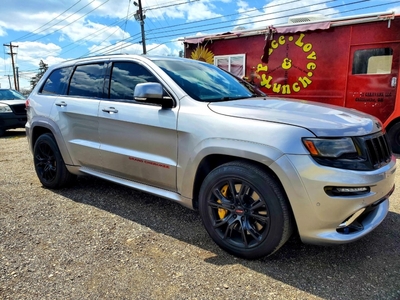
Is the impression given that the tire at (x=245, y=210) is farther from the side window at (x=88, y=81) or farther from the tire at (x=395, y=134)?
the tire at (x=395, y=134)

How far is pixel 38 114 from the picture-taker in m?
4.49

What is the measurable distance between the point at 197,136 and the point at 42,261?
1.68 meters

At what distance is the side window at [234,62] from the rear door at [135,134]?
18.5ft

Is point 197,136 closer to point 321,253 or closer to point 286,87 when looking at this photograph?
point 321,253

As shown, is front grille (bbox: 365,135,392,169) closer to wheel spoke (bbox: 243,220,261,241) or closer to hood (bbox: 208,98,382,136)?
hood (bbox: 208,98,382,136)

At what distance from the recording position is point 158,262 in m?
2.73

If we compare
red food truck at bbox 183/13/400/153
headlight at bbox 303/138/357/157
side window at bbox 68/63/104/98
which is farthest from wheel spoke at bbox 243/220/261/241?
red food truck at bbox 183/13/400/153

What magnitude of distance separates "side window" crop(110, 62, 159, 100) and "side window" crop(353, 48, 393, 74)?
18.8 ft

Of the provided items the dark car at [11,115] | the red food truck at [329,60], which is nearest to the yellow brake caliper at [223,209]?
the red food truck at [329,60]

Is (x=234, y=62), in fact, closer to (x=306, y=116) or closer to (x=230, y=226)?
(x=306, y=116)

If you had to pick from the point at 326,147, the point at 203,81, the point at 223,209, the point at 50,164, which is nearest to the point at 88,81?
the point at 50,164

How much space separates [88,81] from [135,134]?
1.22m

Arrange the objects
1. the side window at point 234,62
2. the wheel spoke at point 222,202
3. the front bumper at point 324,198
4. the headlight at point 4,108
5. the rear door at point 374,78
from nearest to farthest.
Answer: the front bumper at point 324,198 → the wheel spoke at point 222,202 → the rear door at point 374,78 → the side window at point 234,62 → the headlight at point 4,108

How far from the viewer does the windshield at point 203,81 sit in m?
3.22
